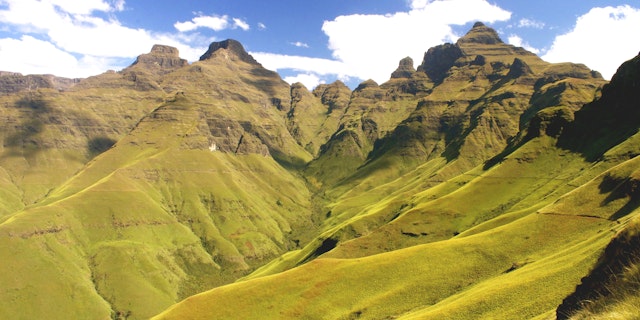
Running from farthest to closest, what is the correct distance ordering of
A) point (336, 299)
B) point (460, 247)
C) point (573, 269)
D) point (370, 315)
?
point (460, 247)
point (336, 299)
point (370, 315)
point (573, 269)

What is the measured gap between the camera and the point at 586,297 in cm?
3244

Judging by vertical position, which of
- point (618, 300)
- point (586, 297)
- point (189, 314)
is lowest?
point (189, 314)

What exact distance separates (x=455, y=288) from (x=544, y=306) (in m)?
43.2

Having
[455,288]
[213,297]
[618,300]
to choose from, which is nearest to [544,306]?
[455,288]

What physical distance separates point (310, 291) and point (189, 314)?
136 feet

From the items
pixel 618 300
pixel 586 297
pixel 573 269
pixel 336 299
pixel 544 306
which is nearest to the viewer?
pixel 618 300

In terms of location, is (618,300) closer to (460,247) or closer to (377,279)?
(377,279)

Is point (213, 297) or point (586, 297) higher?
point (586, 297)

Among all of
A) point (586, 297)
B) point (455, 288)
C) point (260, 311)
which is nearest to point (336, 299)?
point (260, 311)

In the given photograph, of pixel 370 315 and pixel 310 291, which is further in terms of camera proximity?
pixel 310 291

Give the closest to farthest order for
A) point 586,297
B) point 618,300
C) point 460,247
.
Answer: point 618,300 → point 586,297 → point 460,247

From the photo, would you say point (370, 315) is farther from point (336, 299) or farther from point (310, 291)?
point (310, 291)

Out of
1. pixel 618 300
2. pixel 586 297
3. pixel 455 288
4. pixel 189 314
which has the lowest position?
pixel 455 288

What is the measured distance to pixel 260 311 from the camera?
139250mm
